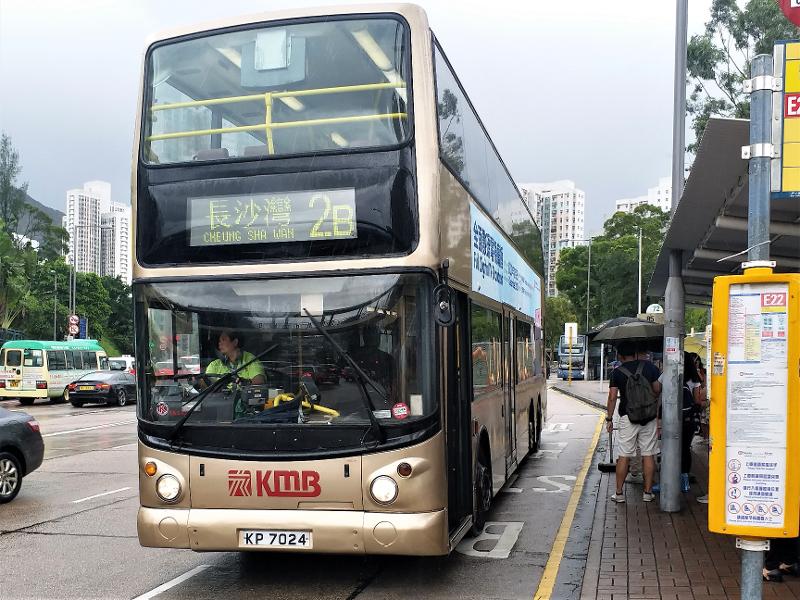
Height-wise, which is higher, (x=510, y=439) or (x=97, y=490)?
(x=510, y=439)

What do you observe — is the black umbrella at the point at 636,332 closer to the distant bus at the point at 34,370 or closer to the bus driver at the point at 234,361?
the bus driver at the point at 234,361

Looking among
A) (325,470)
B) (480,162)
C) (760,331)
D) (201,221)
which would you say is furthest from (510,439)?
(760,331)

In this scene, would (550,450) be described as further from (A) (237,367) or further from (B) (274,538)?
(A) (237,367)

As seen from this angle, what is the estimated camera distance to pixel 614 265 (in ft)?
194

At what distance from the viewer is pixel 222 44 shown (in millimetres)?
6812

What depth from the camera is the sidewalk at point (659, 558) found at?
6.09m

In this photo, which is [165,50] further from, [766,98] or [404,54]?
[766,98]

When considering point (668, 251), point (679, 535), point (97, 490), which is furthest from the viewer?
point (97, 490)

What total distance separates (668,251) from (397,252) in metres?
5.48

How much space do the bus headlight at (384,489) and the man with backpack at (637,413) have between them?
447cm

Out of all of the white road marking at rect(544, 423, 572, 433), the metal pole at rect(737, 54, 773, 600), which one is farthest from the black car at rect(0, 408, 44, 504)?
the white road marking at rect(544, 423, 572, 433)

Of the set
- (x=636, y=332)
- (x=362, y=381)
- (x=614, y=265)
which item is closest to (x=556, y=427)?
(x=636, y=332)

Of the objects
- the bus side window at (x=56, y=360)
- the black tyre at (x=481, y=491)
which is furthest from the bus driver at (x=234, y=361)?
the bus side window at (x=56, y=360)

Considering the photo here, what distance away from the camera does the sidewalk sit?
6094 mm
